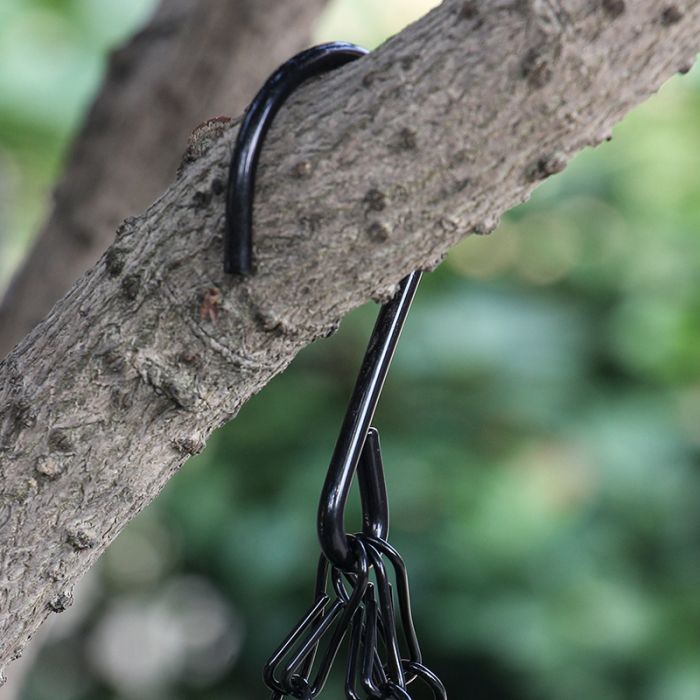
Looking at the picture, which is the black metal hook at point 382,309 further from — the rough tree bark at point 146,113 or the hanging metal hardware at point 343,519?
the rough tree bark at point 146,113

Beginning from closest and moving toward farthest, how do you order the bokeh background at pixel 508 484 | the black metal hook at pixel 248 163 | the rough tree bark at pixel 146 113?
the black metal hook at pixel 248 163 → the rough tree bark at pixel 146 113 → the bokeh background at pixel 508 484

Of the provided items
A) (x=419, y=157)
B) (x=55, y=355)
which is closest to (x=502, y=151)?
(x=419, y=157)

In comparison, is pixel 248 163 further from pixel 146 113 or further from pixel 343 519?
pixel 146 113

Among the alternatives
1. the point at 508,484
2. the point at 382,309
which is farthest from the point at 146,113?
the point at 508,484

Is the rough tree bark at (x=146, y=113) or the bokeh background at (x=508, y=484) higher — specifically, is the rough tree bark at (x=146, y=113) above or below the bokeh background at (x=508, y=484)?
above

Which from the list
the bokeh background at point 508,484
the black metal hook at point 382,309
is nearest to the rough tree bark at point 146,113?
the bokeh background at point 508,484

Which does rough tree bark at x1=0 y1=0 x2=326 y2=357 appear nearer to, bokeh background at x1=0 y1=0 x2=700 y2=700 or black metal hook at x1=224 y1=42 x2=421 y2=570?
bokeh background at x1=0 y1=0 x2=700 y2=700
